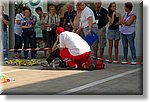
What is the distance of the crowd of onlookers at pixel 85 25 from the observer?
10852 millimetres

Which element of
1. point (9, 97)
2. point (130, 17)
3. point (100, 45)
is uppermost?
point (130, 17)

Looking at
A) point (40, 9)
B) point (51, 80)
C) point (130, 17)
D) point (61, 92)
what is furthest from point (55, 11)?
point (61, 92)

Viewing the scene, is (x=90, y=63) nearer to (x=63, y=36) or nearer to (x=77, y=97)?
(x=63, y=36)

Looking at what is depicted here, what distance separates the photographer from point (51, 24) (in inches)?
482

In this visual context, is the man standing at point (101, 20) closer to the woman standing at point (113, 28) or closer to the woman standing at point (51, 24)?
the woman standing at point (113, 28)

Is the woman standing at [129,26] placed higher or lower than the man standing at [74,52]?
higher

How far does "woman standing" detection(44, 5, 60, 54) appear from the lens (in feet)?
40.2

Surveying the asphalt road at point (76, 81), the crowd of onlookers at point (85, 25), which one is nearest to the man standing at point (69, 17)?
the crowd of onlookers at point (85, 25)

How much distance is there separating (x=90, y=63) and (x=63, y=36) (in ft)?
3.15

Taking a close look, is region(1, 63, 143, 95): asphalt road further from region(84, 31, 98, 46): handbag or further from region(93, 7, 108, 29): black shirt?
region(93, 7, 108, 29): black shirt

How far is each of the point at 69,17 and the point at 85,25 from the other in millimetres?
1290

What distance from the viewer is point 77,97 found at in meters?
6.17

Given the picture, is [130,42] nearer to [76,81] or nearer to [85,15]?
[85,15]

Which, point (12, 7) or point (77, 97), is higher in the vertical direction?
point (12, 7)
